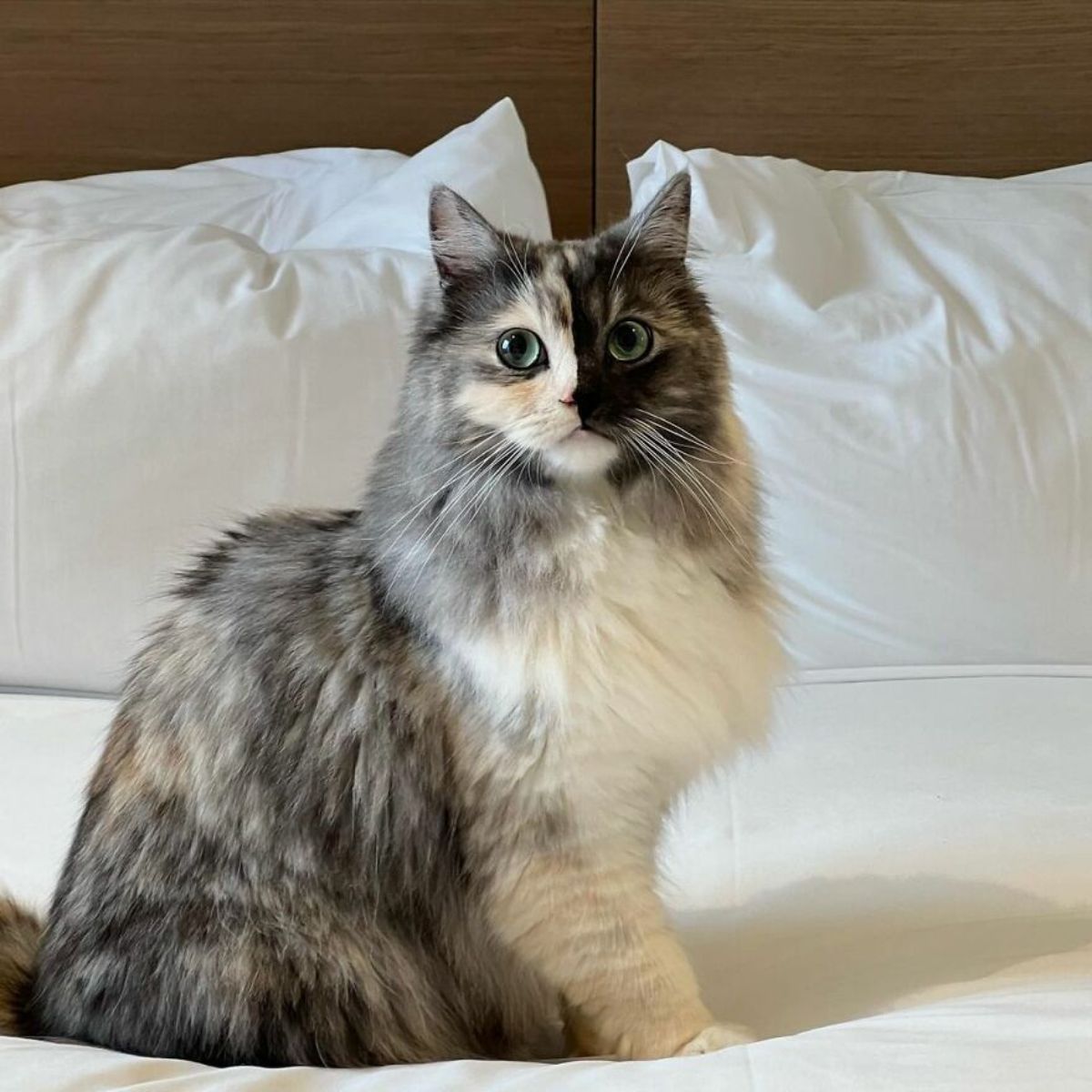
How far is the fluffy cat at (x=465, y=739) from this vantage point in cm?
96

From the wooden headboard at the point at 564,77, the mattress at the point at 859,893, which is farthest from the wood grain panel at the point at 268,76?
the mattress at the point at 859,893

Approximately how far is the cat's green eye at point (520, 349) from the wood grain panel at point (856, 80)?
→ 41.8 inches

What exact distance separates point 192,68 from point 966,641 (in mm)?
1332

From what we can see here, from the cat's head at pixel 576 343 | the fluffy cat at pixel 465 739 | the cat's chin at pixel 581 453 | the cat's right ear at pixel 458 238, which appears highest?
the cat's right ear at pixel 458 238

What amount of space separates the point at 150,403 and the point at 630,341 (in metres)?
0.70

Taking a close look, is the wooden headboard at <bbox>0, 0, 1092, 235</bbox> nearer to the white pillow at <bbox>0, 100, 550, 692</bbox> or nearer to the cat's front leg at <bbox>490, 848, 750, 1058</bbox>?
the white pillow at <bbox>0, 100, 550, 692</bbox>

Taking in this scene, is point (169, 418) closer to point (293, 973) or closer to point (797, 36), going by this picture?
point (293, 973)

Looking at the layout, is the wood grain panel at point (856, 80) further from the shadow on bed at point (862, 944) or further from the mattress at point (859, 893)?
the shadow on bed at point (862, 944)

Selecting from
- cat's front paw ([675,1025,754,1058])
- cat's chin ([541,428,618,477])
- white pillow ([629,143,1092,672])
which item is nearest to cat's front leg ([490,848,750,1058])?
cat's front paw ([675,1025,754,1058])

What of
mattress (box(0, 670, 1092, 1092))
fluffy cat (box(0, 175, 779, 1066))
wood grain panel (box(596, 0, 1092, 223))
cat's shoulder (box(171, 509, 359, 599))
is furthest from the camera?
wood grain panel (box(596, 0, 1092, 223))

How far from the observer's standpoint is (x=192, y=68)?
75.2 inches

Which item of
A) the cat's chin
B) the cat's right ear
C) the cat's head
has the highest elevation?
the cat's right ear

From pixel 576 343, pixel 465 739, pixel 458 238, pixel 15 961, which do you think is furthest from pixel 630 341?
pixel 15 961

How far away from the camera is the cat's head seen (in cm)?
95
